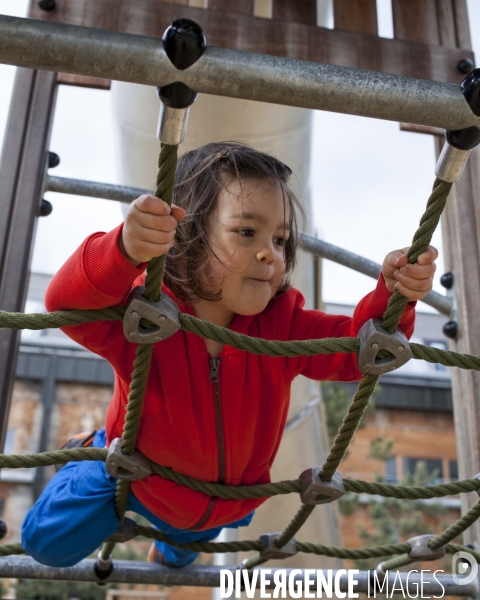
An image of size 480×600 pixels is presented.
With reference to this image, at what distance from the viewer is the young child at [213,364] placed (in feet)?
2.77

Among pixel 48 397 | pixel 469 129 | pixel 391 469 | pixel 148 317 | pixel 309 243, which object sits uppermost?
pixel 48 397

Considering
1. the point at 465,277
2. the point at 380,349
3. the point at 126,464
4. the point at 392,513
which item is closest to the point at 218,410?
the point at 126,464

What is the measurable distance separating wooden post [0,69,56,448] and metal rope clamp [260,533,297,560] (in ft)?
1.49

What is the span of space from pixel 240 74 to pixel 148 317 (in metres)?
0.23

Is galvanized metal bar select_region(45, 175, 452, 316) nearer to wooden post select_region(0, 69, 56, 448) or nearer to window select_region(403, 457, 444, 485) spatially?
wooden post select_region(0, 69, 56, 448)

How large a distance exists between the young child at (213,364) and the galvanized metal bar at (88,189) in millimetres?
393

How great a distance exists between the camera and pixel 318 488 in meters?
0.91

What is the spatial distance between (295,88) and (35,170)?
0.86 m

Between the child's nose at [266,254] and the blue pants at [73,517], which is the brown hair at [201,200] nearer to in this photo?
the child's nose at [266,254]

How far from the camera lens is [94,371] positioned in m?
6.57

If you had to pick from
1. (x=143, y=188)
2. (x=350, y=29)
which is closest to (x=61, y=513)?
(x=143, y=188)

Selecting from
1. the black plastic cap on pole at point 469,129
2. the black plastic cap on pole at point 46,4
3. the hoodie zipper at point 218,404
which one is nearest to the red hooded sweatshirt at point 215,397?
the hoodie zipper at point 218,404

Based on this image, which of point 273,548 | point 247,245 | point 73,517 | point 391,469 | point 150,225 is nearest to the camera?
point 150,225

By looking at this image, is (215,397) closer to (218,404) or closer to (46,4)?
(218,404)
